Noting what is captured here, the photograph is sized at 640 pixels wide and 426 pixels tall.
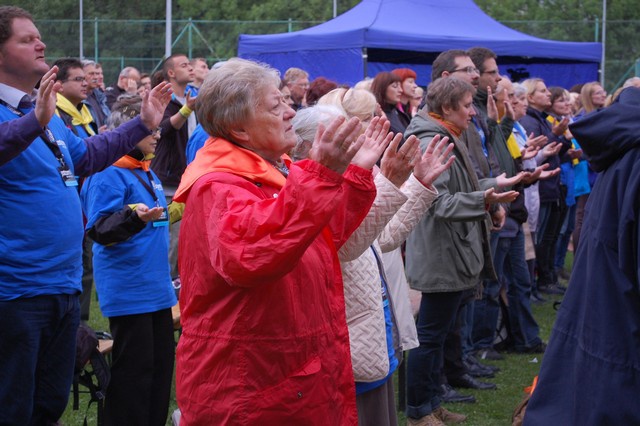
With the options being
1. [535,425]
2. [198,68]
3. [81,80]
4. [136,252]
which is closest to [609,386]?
[535,425]

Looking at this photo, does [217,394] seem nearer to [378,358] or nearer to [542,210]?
[378,358]

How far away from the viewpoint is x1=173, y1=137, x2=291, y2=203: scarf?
2.71 m

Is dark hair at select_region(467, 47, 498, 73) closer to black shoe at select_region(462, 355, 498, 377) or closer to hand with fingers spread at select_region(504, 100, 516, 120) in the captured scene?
A: hand with fingers spread at select_region(504, 100, 516, 120)

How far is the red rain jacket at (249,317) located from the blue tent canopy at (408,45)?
33.0 feet

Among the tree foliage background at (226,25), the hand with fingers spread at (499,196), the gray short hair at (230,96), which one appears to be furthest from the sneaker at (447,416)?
the tree foliage background at (226,25)

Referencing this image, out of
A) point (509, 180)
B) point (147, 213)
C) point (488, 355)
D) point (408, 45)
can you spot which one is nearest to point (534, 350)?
point (488, 355)

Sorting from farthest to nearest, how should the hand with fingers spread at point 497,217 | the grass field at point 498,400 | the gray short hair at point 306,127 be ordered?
the hand with fingers spread at point 497,217, the grass field at point 498,400, the gray short hair at point 306,127

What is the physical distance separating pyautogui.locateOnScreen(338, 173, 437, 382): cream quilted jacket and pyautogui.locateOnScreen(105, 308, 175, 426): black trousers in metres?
1.33

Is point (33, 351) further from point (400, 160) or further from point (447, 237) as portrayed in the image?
point (447, 237)

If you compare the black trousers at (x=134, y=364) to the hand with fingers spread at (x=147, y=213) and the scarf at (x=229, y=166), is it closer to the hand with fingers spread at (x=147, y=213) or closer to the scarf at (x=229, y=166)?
the hand with fingers spread at (x=147, y=213)

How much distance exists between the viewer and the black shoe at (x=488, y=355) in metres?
7.34

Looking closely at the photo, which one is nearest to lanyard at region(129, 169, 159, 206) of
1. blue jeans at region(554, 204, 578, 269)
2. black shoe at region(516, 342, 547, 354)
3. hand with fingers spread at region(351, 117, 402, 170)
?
hand with fingers spread at region(351, 117, 402, 170)

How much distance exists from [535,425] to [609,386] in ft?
1.24

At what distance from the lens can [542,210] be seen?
380 inches
